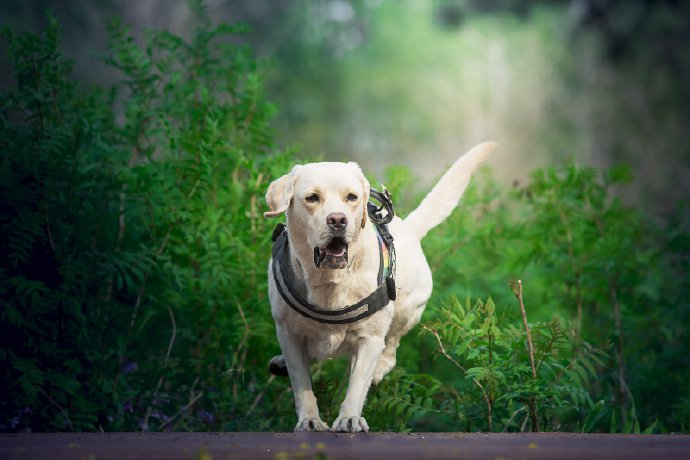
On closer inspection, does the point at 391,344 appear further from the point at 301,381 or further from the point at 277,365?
the point at 301,381

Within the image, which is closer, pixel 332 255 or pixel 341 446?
pixel 341 446

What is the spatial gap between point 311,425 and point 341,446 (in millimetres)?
839

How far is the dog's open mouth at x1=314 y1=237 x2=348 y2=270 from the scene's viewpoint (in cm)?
479

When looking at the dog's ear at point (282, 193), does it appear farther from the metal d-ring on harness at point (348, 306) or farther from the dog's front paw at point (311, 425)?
the dog's front paw at point (311, 425)

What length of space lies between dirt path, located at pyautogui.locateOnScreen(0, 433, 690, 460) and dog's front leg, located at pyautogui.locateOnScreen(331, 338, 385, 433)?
154 mm

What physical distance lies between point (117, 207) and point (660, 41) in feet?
75.3

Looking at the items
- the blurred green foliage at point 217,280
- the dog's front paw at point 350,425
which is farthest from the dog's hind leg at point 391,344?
the dog's front paw at point 350,425

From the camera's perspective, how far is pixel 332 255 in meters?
4.79

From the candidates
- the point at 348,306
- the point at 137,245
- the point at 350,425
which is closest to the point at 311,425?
the point at 350,425

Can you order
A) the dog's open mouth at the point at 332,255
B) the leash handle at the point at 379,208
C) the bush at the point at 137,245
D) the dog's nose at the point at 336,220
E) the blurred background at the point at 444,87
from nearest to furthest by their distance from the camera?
the dog's nose at the point at 336,220 < the dog's open mouth at the point at 332,255 < the leash handle at the point at 379,208 < the bush at the point at 137,245 < the blurred background at the point at 444,87

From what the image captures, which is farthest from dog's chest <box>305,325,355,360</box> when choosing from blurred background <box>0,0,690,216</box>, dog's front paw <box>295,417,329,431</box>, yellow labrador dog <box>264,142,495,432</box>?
blurred background <box>0,0,690,216</box>

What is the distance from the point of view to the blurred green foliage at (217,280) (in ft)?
17.9

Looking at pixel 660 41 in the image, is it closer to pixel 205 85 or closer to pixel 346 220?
pixel 205 85

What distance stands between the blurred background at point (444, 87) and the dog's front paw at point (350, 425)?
2496 centimetres
